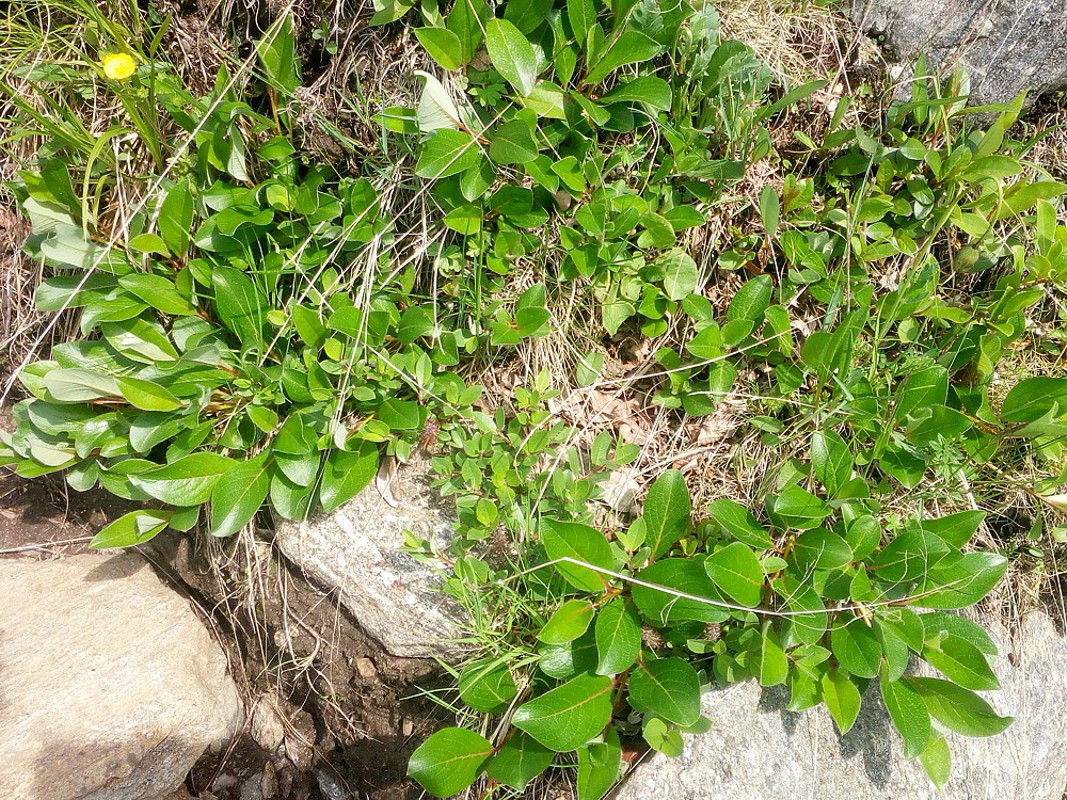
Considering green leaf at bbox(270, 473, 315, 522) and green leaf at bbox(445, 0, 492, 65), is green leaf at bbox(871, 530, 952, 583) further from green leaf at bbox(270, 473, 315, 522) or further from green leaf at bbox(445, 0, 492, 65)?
green leaf at bbox(445, 0, 492, 65)

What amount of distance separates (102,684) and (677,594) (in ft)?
6.45

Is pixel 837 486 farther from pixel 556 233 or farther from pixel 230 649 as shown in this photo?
pixel 230 649

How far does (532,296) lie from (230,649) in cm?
184

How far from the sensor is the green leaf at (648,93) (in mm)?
1881

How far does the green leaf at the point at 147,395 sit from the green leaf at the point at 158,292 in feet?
0.78

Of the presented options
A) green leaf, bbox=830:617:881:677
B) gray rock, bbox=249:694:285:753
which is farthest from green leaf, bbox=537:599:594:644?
gray rock, bbox=249:694:285:753

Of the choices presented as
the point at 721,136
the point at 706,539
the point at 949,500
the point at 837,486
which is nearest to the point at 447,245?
the point at 721,136

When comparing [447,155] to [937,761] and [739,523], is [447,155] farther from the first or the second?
[937,761]

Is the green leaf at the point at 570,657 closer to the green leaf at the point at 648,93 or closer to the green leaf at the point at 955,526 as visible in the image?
the green leaf at the point at 955,526

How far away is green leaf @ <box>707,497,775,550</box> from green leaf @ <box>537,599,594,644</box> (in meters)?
0.45

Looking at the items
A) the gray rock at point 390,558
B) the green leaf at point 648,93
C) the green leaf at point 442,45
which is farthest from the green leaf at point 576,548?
the green leaf at point 442,45

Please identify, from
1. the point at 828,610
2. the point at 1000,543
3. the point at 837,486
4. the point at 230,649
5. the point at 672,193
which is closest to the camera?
the point at 828,610

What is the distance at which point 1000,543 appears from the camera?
2.19 m

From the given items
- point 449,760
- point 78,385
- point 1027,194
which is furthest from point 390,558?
point 1027,194
